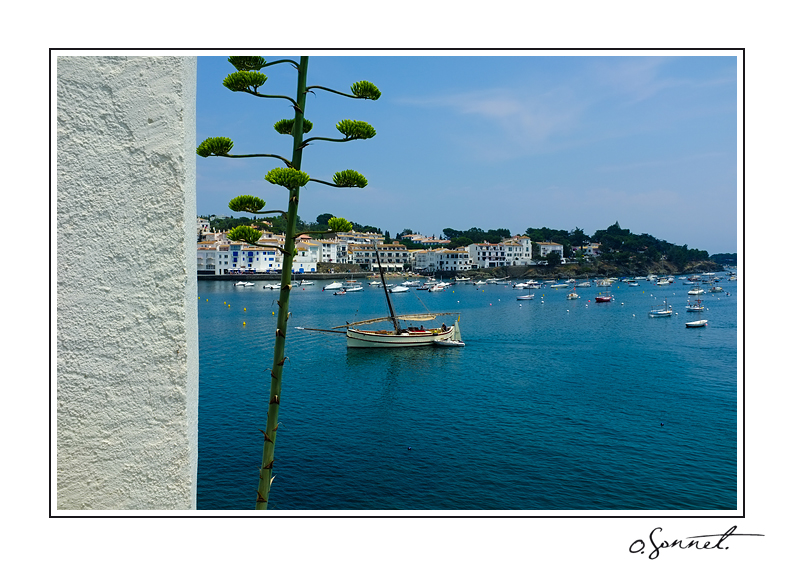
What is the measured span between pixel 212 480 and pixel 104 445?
27.2 ft

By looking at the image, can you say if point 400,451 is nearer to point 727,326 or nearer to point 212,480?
point 212,480

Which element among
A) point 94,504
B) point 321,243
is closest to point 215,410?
point 94,504

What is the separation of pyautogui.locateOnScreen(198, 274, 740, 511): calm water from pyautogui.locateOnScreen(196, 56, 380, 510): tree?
7.29m

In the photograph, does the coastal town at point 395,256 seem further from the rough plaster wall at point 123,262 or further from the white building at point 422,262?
the rough plaster wall at point 123,262

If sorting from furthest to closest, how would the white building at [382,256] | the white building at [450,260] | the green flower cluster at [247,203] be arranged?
the white building at [450,260] < the white building at [382,256] < the green flower cluster at [247,203]

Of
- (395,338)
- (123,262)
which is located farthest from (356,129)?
(395,338)

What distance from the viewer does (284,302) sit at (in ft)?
5.84

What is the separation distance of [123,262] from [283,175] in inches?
22.7

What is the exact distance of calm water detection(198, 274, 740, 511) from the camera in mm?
9148

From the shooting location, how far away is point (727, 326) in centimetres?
2936

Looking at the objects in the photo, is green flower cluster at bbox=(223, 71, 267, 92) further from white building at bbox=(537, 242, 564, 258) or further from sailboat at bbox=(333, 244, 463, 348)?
white building at bbox=(537, 242, 564, 258)

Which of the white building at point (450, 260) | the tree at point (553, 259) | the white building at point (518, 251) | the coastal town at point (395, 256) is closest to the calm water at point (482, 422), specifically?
the coastal town at point (395, 256)

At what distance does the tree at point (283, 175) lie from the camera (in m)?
1.81

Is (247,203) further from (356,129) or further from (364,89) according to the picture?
(364,89)
